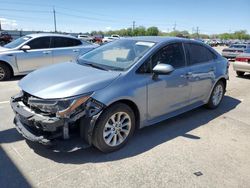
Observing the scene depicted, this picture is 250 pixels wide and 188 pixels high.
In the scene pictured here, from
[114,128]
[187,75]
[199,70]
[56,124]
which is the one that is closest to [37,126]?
[56,124]

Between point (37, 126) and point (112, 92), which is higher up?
point (112, 92)

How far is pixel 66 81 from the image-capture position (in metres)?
3.34

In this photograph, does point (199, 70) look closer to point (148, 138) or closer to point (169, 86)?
point (169, 86)

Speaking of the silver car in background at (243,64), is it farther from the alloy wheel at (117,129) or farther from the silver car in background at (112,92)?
the alloy wheel at (117,129)

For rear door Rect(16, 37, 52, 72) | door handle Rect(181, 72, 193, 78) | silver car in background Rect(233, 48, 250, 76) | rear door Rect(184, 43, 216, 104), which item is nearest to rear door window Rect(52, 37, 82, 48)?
rear door Rect(16, 37, 52, 72)

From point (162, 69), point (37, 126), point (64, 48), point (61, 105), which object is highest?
point (64, 48)

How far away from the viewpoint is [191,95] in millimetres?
4809

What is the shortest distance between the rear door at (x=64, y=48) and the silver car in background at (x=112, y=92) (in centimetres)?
463

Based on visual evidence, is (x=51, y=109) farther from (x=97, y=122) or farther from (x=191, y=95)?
(x=191, y=95)

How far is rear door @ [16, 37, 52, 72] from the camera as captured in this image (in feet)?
27.2

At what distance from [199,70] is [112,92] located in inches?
90.1

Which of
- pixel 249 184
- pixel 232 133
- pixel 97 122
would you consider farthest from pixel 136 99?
pixel 232 133

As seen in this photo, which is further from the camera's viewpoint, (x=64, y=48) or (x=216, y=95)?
(x=64, y=48)

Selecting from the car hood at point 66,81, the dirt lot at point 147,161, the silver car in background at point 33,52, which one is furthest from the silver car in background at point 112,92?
the silver car in background at point 33,52
